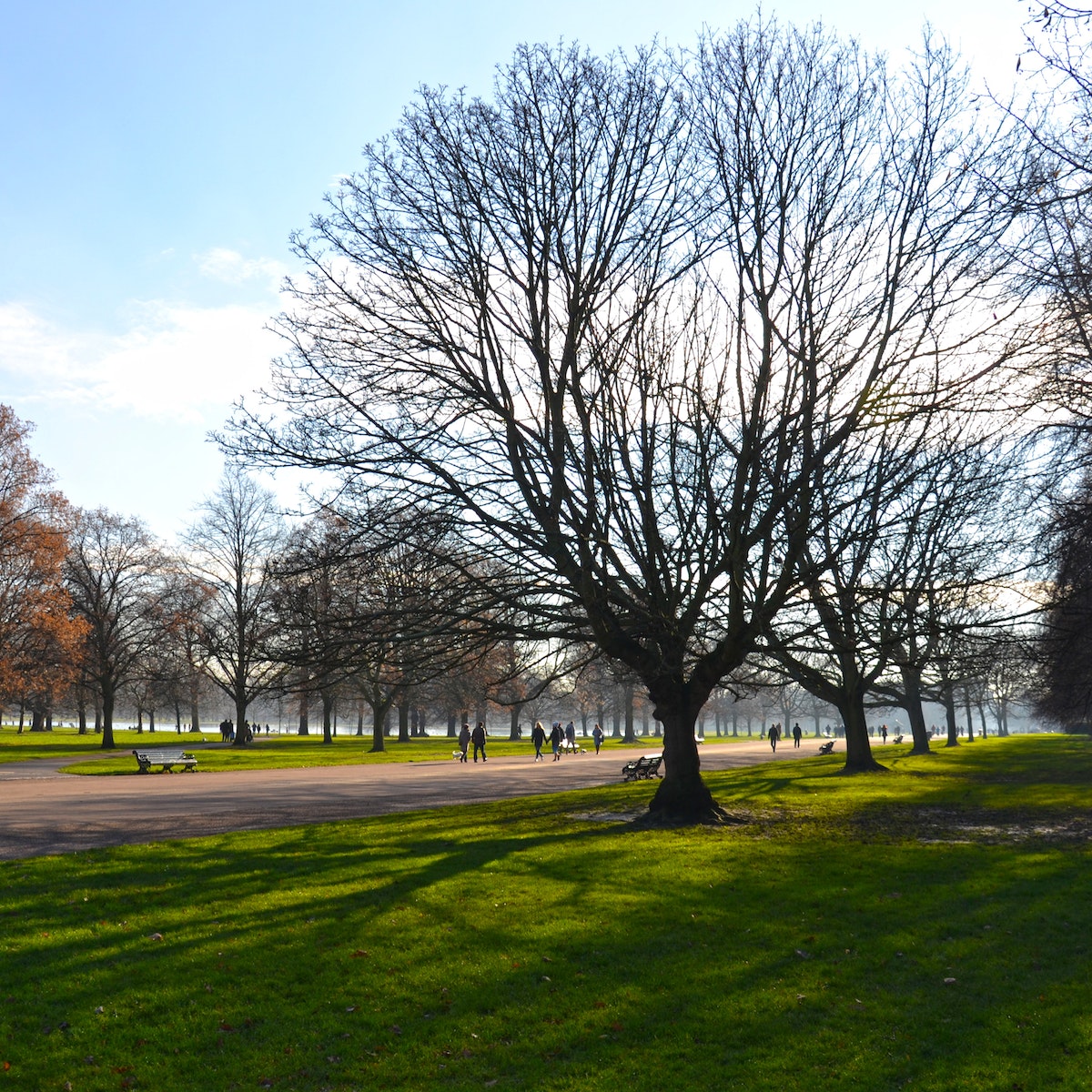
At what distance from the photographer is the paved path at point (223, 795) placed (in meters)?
14.8

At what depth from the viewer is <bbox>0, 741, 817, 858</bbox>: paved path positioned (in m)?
14.8

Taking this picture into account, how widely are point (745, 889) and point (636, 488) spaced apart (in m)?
6.08

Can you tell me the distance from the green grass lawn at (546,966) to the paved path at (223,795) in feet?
8.50

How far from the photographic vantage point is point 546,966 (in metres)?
7.88

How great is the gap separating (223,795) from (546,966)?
15.9 metres

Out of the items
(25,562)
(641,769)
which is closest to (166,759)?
(25,562)

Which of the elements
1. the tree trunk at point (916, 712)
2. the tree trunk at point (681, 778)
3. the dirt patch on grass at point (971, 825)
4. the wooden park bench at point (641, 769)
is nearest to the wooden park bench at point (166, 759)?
the wooden park bench at point (641, 769)

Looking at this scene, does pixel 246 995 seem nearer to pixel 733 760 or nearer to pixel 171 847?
pixel 171 847

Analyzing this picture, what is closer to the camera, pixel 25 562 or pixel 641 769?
pixel 641 769

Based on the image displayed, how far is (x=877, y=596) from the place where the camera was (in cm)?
1338

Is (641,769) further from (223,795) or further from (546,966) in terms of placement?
(546,966)

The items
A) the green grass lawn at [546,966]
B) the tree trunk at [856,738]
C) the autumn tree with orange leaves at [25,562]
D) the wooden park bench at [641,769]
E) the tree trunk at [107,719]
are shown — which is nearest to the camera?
the green grass lawn at [546,966]

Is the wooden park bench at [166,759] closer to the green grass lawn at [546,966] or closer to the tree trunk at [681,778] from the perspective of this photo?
the green grass lawn at [546,966]

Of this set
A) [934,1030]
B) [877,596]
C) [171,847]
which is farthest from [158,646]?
[934,1030]
